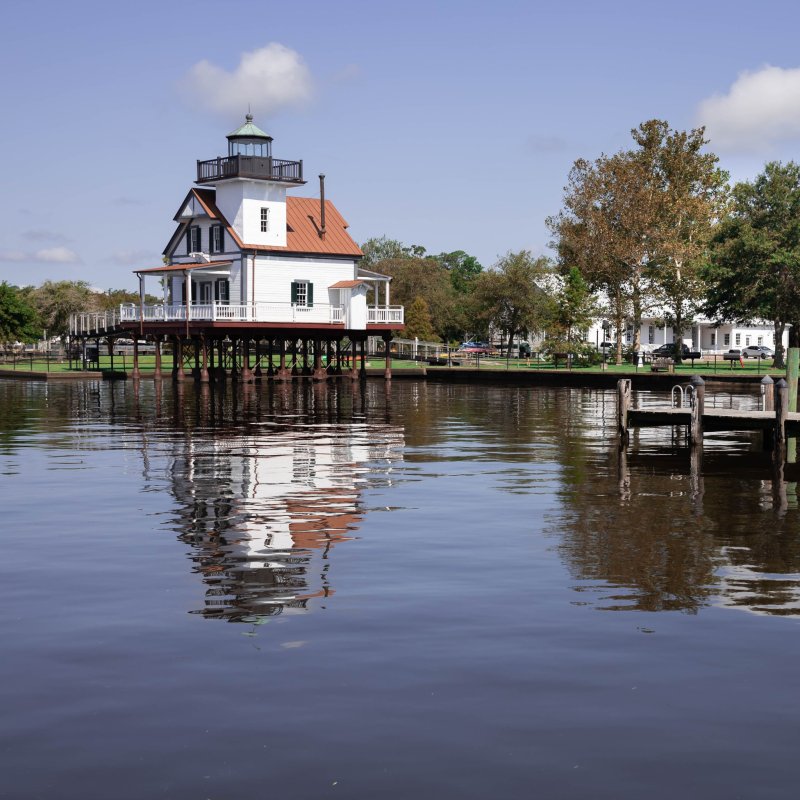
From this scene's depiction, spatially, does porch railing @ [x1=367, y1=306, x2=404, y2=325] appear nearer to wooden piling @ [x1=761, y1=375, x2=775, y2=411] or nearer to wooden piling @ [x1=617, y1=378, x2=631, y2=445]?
wooden piling @ [x1=761, y1=375, x2=775, y2=411]

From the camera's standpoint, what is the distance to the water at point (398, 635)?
25.5 ft

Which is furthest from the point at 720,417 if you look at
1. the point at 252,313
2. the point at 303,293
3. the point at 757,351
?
the point at 757,351

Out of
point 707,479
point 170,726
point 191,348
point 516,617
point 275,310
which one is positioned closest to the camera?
point 170,726

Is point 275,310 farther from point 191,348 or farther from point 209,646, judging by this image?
point 209,646

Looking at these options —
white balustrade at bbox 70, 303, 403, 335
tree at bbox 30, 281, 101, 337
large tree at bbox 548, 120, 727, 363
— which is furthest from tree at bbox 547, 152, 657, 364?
tree at bbox 30, 281, 101, 337

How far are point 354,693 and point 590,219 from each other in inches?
3124

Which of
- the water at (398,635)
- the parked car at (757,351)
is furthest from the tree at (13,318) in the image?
the water at (398,635)

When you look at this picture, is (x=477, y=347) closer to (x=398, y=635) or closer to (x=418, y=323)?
(x=418, y=323)

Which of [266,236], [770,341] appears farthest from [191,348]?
[770,341]

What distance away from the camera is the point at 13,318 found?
108812 millimetres

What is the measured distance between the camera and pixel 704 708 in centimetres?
885

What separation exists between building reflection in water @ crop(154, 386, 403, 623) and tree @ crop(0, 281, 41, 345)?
71.3m

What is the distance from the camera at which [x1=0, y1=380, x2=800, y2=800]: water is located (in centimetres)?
776

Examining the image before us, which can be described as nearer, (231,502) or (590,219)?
(231,502)
